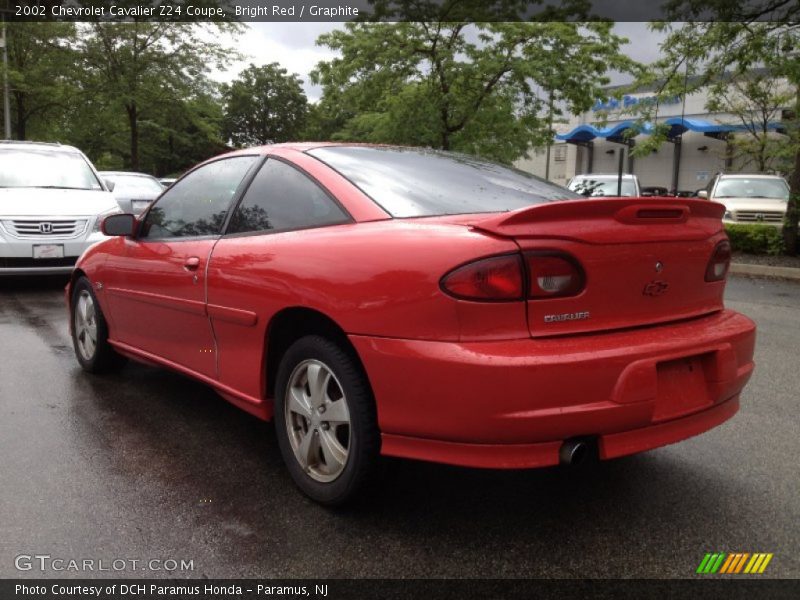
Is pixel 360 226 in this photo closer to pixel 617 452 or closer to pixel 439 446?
pixel 439 446

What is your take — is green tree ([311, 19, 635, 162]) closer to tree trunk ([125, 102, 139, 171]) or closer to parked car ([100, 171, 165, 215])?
parked car ([100, 171, 165, 215])

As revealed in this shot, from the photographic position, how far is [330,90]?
15.1m

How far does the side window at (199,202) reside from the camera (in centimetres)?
367

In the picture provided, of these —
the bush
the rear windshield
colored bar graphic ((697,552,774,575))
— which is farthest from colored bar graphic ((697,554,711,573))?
the bush

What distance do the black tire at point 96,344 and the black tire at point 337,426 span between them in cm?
219

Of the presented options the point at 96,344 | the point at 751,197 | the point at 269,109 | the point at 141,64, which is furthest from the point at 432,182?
the point at 269,109

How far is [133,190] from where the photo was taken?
52.7 feet

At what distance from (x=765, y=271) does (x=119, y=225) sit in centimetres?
997

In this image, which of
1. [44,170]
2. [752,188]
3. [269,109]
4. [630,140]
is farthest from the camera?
[269,109]

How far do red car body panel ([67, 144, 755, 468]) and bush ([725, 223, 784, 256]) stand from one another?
10.7 m

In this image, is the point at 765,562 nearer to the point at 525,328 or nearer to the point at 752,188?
the point at 525,328

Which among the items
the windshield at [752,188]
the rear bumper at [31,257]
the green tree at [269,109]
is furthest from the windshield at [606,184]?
the green tree at [269,109]

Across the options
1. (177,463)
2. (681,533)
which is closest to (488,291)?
(681,533)

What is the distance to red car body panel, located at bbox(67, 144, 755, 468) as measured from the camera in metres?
2.38
